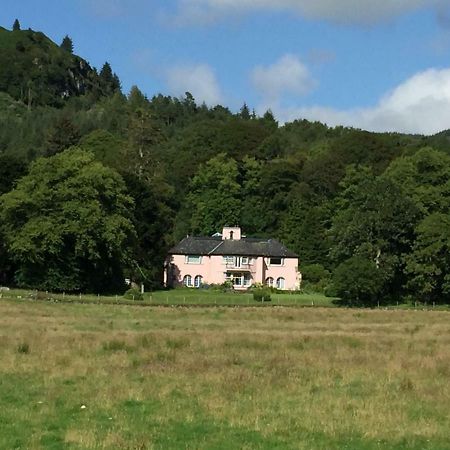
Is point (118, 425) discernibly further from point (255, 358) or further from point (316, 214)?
point (316, 214)

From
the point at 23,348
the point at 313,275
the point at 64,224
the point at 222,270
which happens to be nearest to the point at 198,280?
the point at 222,270

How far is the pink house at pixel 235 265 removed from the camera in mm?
92375

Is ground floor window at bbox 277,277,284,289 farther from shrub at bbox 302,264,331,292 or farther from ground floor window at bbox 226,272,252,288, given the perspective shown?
ground floor window at bbox 226,272,252,288

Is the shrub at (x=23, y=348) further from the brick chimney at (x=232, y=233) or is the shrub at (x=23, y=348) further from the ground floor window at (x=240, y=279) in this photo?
the brick chimney at (x=232, y=233)

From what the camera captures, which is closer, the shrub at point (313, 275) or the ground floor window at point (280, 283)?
the shrub at point (313, 275)

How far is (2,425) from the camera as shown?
1169 centimetres

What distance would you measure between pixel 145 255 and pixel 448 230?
107 ft

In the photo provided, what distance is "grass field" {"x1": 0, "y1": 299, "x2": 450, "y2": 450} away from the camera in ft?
37.0

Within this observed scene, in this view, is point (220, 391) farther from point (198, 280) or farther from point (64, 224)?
point (198, 280)

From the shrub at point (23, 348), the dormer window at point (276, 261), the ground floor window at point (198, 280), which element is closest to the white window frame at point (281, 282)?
the dormer window at point (276, 261)

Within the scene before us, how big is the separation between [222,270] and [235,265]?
1843mm

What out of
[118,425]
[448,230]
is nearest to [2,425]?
[118,425]

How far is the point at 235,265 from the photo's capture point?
303ft

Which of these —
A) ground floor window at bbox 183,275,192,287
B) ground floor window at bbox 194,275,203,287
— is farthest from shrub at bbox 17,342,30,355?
ground floor window at bbox 194,275,203,287
